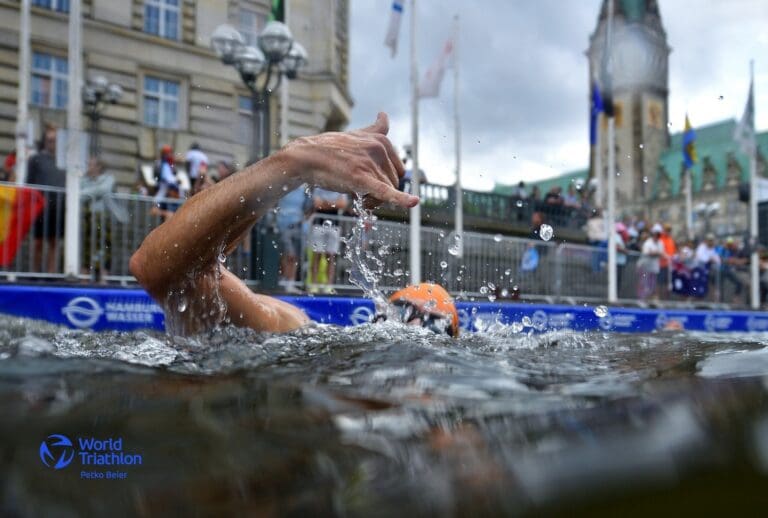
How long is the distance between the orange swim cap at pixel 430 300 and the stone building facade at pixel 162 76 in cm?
855

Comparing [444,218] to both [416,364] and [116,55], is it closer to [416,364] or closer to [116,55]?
[116,55]

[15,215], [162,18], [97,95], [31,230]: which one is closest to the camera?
[15,215]

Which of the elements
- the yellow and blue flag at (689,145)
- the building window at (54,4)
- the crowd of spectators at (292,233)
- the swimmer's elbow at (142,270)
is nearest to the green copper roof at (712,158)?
the yellow and blue flag at (689,145)

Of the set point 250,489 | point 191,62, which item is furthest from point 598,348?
point 191,62

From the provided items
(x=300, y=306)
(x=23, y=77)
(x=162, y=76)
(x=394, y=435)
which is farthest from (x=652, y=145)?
(x=394, y=435)

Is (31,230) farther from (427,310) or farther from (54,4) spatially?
(54,4)

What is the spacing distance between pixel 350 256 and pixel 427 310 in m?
2.18

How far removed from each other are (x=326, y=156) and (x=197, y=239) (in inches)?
23.0

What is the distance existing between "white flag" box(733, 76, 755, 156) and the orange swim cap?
15225 mm

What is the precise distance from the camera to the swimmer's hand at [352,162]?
7.07 ft

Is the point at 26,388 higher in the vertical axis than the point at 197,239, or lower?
lower

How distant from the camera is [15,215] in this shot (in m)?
7.43

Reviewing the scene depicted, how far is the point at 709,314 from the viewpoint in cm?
1032

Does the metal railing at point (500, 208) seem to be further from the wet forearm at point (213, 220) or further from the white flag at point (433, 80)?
the wet forearm at point (213, 220)
